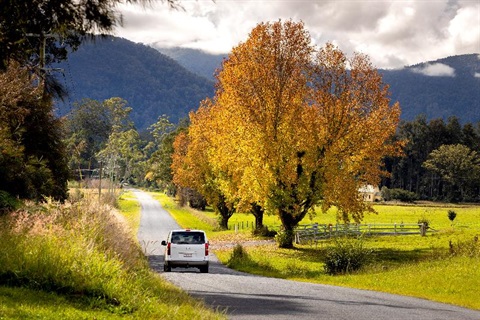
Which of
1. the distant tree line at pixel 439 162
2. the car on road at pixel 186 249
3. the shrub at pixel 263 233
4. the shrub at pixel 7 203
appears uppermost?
the distant tree line at pixel 439 162

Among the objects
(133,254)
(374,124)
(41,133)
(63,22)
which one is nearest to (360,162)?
(374,124)

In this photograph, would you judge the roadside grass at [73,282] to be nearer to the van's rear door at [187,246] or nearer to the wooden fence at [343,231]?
the van's rear door at [187,246]

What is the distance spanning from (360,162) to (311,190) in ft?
10.6

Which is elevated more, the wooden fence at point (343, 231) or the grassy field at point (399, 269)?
the wooden fence at point (343, 231)

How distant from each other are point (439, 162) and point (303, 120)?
112 meters

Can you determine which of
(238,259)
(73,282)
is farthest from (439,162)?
(73,282)

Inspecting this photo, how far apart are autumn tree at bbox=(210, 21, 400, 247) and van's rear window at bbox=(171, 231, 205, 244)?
858cm

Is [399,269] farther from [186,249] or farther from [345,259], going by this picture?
[186,249]

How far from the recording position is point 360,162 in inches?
1277

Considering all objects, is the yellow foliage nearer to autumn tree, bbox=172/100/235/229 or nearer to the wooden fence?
the wooden fence

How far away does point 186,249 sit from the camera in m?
24.2

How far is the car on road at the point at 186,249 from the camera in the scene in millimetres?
24000

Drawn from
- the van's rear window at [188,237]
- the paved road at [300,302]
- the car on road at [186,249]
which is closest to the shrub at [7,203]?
the paved road at [300,302]

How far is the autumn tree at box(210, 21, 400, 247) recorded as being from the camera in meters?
32.1
